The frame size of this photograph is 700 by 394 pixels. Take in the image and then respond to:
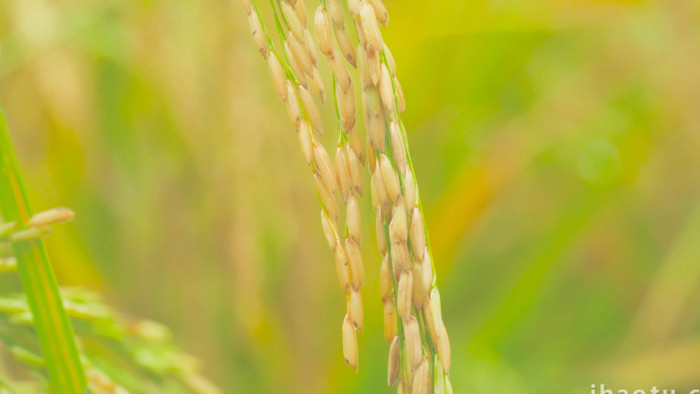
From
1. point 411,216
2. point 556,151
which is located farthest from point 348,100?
→ point 556,151

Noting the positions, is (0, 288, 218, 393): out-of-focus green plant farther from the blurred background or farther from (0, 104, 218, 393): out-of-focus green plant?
the blurred background

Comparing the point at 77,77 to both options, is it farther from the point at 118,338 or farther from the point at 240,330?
the point at 118,338

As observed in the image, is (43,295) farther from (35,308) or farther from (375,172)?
(375,172)

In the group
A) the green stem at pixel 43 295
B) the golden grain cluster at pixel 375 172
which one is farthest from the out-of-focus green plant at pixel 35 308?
the golden grain cluster at pixel 375 172

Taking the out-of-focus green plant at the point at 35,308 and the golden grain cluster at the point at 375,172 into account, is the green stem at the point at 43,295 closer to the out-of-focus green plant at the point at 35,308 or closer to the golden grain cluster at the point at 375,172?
the out-of-focus green plant at the point at 35,308

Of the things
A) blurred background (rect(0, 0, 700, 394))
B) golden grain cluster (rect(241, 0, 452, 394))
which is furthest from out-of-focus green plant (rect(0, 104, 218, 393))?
blurred background (rect(0, 0, 700, 394))

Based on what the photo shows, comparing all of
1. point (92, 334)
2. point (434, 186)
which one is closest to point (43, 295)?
point (92, 334)

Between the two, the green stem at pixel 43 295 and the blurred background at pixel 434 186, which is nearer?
the green stem at pixel 43 295
